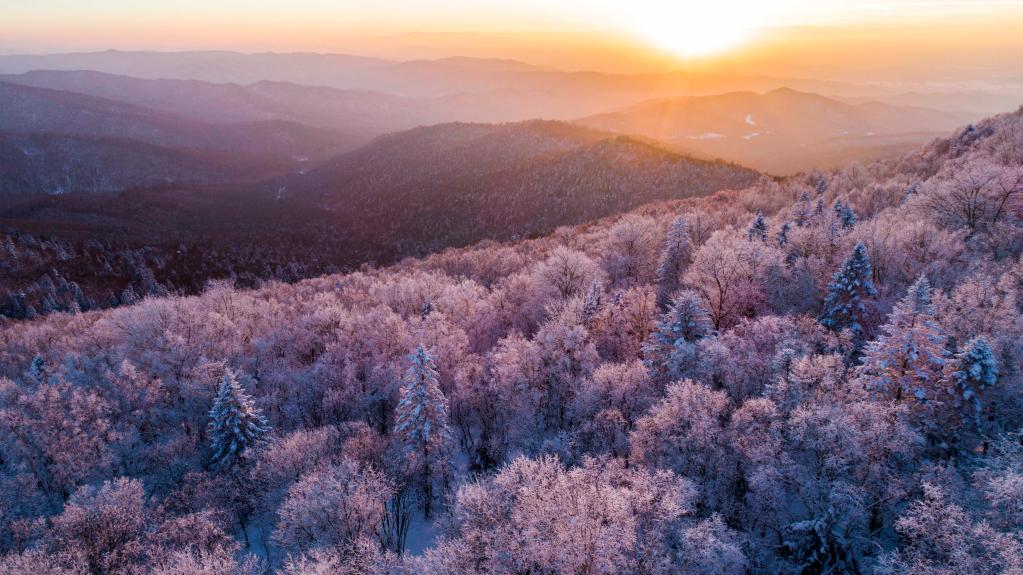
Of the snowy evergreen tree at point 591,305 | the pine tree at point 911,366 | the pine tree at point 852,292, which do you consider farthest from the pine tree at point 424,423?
the pine tree at point 852,292

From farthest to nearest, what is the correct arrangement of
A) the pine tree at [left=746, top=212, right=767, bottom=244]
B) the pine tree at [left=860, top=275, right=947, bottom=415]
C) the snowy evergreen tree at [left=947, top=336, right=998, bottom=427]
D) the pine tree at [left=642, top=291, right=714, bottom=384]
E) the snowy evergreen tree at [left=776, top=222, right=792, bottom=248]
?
1. the pine tree at [left=746, top=212, right=767, bottom=244]
2. the snowy evergreen tree at [left=776, top=222, right=792, bottom=248]
3. the pine tree at [left=642, top=291, right=714, bottom=384]
4. the pine tree at [left=860, top=275, right=947, bottom=415]
5. the snowy evergreen tree at [left=947, top=336, right=998, bottom=427]

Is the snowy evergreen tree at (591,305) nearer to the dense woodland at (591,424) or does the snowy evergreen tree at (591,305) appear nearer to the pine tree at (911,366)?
the dense woodland at (591,424)

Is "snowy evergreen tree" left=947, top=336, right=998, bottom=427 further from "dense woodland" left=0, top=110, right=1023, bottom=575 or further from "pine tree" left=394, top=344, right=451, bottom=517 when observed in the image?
"pine tree" left=394, top=344, right=451, bottom=517

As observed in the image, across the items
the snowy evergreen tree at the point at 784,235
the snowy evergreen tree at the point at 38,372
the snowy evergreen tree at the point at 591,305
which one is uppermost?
the snowy evergreen tree at the point at 784,235

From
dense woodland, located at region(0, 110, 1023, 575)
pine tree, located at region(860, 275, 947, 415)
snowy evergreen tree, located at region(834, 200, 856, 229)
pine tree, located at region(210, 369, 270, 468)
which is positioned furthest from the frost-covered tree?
pine tree, located at region(210, 369, 270, 468)

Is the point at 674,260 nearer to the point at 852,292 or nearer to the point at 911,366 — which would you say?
the point at 852,292

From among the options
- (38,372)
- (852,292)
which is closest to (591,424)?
(852,292)

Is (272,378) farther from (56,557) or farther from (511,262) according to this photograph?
(511,262)
